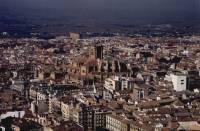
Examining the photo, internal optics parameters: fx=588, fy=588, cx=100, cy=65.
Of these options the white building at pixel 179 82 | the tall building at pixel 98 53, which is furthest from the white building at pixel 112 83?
the tall building at pixel 98 53

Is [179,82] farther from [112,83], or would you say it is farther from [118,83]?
[112,83]

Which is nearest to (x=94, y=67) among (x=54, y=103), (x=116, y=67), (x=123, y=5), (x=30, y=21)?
(x=116, y=67)

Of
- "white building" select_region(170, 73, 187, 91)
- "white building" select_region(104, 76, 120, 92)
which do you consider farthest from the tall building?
"white building" select_region(170, 73, 187, 91)

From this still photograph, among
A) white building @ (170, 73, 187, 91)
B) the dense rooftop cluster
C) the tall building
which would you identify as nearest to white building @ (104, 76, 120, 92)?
the dense rooftop cluster

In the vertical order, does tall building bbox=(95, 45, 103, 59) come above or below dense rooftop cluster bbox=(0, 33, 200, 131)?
above

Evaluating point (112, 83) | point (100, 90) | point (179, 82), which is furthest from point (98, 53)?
point (100, 90)

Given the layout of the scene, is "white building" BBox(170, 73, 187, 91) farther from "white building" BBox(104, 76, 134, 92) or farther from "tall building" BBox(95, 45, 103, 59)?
"tall building" BBox(95, 45, 103, 59)

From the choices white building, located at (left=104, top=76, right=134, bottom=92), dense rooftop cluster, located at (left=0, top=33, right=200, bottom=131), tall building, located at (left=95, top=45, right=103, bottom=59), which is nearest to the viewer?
dense rooftop cluster, located at (left=0, top=33, right=200, bottom=131)

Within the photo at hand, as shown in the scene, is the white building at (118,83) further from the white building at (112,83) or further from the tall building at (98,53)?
the tall building at (98,53)

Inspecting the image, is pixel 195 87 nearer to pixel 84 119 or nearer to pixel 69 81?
pixel 69 81

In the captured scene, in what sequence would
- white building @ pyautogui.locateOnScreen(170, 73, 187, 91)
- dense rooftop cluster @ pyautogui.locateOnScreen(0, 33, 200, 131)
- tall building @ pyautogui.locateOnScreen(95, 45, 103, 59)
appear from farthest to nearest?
tall building @ pyautogui.locateOnScreen(95, 45, 103, 59) < white building @ pyautogui.locateOnScreen(170, 73, 187, 91) < dense rooftop cluster @ pyautogui.locateOnScreen(0, 33, 200, 131)

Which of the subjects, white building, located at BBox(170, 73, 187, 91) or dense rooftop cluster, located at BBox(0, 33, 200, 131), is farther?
white building, located at BBox(170, 73, 187, 91)

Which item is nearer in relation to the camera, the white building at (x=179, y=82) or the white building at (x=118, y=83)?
the white building at (x=179, y=82)
